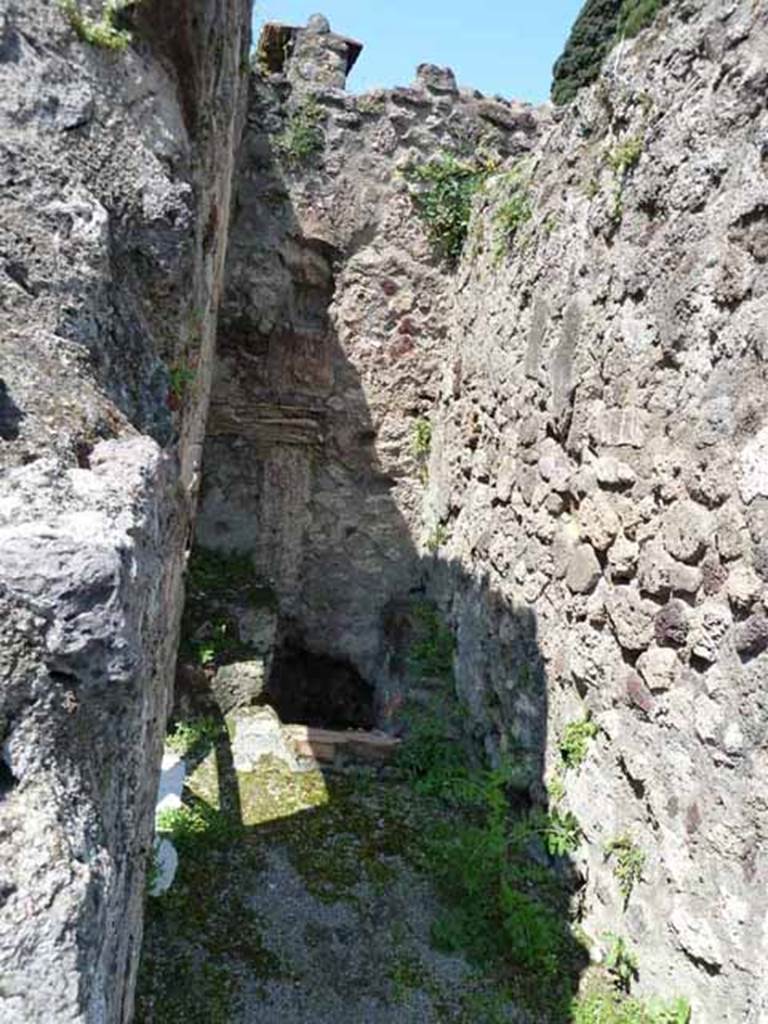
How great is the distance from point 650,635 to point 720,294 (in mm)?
1064

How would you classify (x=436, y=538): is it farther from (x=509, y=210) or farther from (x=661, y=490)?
(x=661, y=490)

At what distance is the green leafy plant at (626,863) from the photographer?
2.58 meters

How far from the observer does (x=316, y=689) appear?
19.6 ft

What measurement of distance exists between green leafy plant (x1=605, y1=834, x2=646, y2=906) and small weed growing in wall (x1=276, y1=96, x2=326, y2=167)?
4651 millimetres

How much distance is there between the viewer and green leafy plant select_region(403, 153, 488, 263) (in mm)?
5527

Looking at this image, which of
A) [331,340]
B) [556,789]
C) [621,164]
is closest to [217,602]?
[331,340]

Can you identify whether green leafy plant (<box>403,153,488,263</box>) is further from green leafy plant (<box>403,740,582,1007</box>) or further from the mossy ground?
the mossy ground

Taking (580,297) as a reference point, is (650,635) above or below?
below

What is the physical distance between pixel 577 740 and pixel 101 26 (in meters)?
2.66

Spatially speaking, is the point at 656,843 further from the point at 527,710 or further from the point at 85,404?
the point at 85,404

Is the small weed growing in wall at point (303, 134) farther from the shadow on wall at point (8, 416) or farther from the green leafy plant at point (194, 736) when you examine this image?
the shadow on wall at point (8, 416)

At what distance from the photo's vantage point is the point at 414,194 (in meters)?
5.55

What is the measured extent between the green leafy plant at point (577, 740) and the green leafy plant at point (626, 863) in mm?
329

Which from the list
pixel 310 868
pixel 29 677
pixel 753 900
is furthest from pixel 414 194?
pixel 29 677
